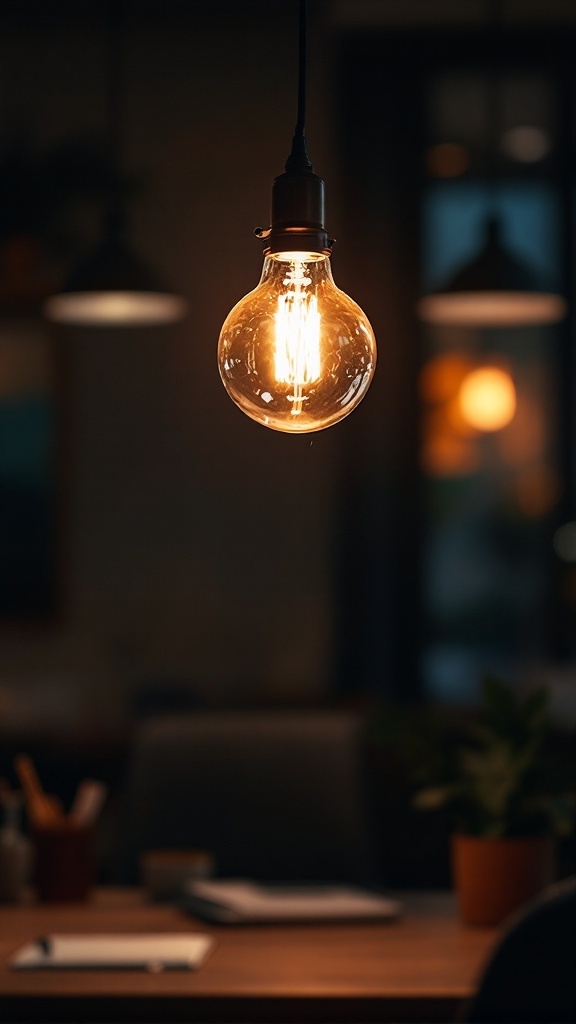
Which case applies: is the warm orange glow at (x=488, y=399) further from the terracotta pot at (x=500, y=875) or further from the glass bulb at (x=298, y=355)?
the glass bulb at (x=298, y=355)

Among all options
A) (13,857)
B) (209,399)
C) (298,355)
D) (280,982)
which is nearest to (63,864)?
(13,857)

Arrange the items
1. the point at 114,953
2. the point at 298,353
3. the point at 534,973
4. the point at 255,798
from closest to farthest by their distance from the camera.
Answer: the point at 534,973 → the point at 298,353 → the point at 114,953 → the point at 255,798

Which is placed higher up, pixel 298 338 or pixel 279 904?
pixel 298 338

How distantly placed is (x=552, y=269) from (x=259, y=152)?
52.0 inches

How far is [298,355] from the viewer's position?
112cm

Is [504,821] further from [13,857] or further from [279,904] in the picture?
[13,857]

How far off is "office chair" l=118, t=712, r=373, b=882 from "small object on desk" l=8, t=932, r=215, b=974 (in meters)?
0.59

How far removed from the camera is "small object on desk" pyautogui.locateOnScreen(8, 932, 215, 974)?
5.36 ft

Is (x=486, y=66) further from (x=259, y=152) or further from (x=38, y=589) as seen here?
(x=38, y=589)

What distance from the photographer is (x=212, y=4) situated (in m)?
5.67

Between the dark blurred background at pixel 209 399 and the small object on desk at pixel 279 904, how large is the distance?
3423 millimetres

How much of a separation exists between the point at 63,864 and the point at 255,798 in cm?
46

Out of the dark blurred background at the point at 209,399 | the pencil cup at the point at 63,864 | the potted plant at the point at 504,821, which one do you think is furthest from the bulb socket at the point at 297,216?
the dark blurred background at the point at 209,399

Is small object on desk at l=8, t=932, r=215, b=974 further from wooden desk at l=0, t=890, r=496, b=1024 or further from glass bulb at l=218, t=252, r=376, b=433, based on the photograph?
glass bulb at l=218, t=252, r=376, b=433
